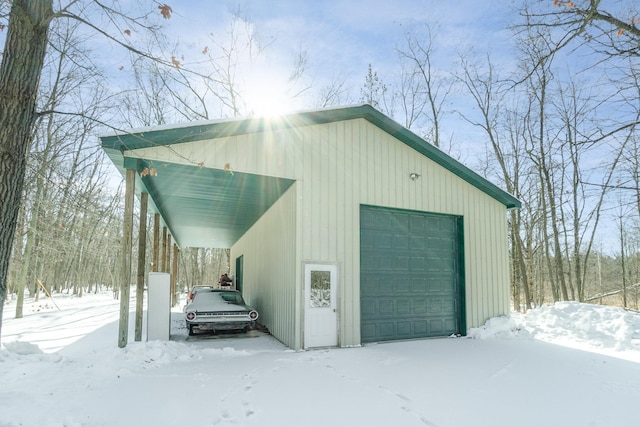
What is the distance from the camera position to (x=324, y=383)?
5.47 meters

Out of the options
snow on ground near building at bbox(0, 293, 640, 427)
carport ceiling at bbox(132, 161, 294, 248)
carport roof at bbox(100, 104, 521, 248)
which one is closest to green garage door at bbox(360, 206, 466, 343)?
snow on ground near building at bbox(0, 293, 640, 427)

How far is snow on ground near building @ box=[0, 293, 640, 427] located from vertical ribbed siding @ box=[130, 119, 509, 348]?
4.54 ft

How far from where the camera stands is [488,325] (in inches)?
391

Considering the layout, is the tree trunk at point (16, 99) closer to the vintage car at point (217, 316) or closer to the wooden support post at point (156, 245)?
the vintage car at point (217, 316)

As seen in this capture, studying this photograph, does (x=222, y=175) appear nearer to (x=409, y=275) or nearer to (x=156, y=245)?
(x=156, y=245)

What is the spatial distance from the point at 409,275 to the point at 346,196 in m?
2.63

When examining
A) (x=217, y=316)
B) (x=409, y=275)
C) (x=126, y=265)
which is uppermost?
(x=126, y=265)

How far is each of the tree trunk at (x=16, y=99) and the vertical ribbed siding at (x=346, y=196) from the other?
3.00 m

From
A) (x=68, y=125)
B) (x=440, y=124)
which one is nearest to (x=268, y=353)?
(x=68, y=125)

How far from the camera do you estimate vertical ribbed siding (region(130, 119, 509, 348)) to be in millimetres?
7891

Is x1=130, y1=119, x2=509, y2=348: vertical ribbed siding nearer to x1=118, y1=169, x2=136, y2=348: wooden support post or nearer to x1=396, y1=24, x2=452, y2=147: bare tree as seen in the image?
x1=118, y1=169, x2=136, y2=348: wooden support post

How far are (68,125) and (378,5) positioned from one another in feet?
52.6

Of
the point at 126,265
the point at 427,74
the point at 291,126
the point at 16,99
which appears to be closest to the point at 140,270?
the point at 126,265

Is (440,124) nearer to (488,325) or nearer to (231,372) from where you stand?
(488,325)
